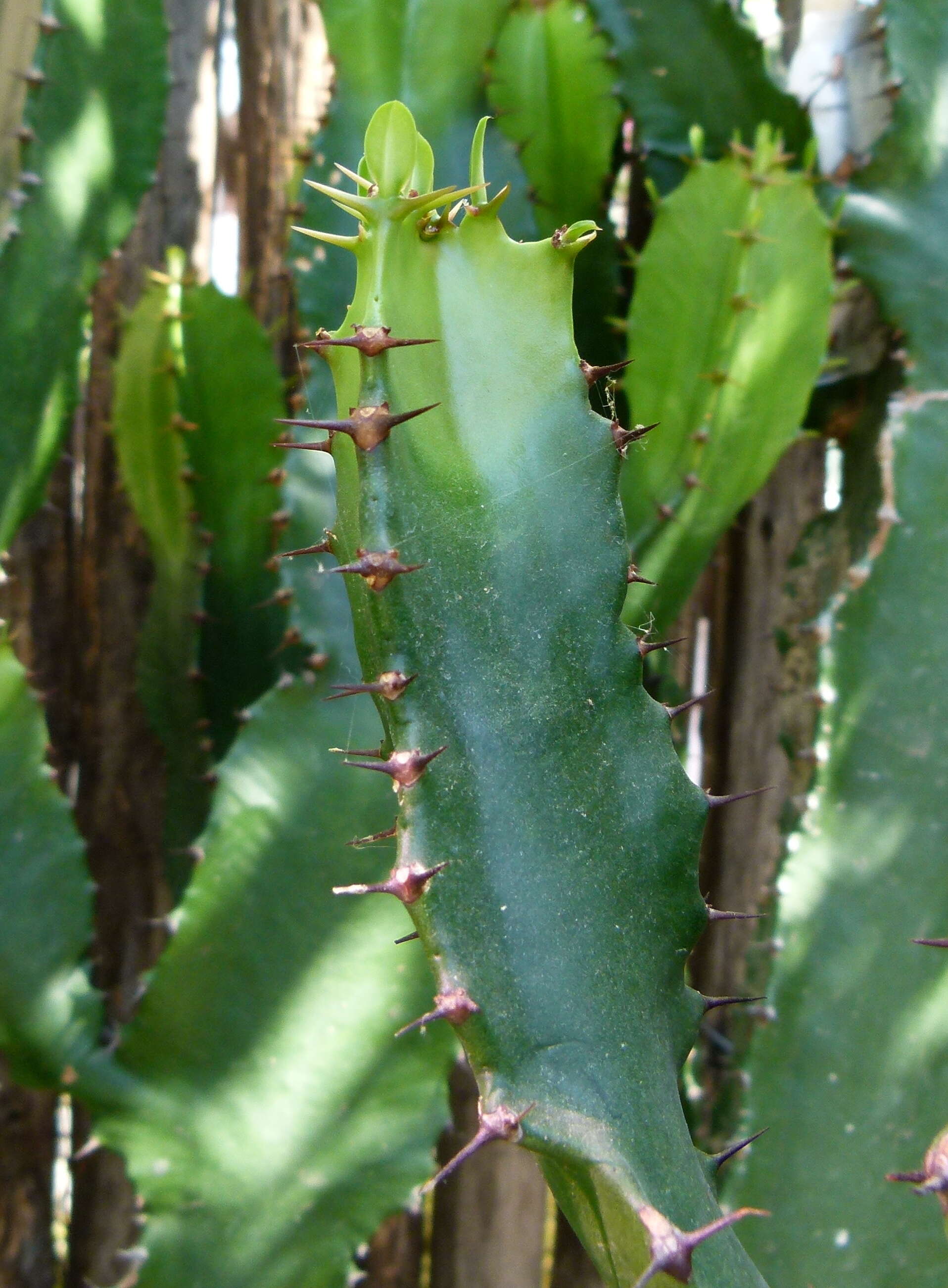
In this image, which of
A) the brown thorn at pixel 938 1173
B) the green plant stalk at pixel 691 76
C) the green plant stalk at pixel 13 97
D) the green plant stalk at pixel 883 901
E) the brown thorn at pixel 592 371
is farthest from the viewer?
the green plant stalk at pixel 691 76

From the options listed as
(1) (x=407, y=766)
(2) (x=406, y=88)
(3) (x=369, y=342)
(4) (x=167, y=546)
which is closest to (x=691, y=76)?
(2) (x=406, y=88)

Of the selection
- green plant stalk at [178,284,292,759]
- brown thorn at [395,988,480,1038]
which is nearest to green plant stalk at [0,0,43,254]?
green plant stalk at [178,284,292,759]

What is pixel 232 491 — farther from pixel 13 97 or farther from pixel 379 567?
pixel 379 567

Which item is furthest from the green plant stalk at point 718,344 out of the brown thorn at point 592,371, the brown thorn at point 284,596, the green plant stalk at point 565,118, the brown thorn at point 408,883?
the brown thorn at point 408,883

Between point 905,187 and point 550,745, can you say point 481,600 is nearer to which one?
point 550,745

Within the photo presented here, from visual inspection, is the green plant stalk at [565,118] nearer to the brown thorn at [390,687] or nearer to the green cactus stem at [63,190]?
the green cactus stem at [63,190]

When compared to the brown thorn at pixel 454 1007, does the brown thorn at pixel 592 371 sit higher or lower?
higher
